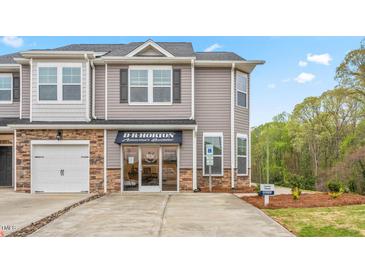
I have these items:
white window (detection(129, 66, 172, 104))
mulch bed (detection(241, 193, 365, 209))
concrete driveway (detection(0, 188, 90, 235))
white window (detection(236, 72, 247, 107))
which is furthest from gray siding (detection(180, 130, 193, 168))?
concrete driveway (detection(0, 188, 90, 235))

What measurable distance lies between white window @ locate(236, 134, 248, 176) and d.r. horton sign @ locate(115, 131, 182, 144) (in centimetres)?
293

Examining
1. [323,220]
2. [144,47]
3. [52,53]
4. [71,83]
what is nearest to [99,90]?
[71,83]

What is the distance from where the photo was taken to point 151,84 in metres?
16.1

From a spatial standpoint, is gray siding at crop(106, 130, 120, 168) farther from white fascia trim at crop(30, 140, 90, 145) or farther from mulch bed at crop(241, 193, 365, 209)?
mulch bed at crop(241, 193, 365, 209)

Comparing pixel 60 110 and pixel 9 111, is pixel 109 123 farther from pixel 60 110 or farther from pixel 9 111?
pixel 9 111

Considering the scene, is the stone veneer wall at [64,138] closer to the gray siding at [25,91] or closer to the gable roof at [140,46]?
the gray siding at [25,91]

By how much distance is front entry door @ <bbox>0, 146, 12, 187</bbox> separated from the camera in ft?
59.8

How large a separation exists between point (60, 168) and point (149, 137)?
3736 millimetres

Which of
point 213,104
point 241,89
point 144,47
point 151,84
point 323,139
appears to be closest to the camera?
point 144,47

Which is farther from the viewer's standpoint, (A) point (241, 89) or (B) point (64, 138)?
(A) point (241, 89)

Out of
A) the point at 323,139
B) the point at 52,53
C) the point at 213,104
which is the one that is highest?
the point at 52,53

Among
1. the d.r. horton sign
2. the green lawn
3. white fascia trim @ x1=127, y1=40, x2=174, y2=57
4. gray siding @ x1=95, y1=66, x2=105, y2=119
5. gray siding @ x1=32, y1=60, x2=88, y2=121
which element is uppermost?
white fascia trim @ x1=127, y1=40, x2=174, y2=57

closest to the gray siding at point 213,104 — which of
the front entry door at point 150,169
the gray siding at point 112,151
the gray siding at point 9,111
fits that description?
the front entry door at point 150,169

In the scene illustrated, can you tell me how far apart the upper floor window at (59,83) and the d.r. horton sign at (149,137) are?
2.31 m
